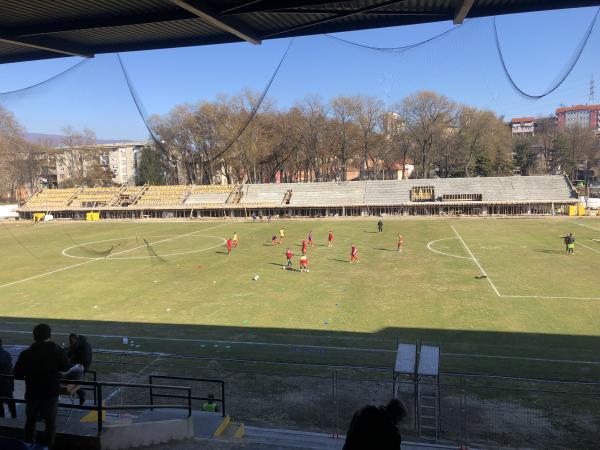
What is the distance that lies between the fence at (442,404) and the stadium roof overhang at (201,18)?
22.3 ft

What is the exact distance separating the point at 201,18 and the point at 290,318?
38.6 feet

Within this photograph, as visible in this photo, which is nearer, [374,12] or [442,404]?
[374,12]

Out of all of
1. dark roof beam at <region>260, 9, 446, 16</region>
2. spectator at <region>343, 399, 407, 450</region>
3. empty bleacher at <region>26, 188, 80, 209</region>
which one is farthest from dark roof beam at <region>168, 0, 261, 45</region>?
empty bleacher at <region>26, 188, 80, 209</region>

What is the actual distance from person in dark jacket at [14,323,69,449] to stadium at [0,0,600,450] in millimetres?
86

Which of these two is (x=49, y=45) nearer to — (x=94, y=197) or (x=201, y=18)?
(x=201, y=18)

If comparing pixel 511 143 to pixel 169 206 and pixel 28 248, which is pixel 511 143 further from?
pixel 28 248

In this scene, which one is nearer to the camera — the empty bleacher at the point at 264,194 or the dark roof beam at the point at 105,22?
the dark roof beam at the point at 105,22

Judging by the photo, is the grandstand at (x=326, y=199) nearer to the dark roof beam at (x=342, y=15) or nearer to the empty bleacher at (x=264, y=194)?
the empty bleacher at (x=264, y=194)

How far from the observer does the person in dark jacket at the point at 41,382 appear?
5.83 m

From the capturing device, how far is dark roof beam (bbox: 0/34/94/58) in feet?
34.9

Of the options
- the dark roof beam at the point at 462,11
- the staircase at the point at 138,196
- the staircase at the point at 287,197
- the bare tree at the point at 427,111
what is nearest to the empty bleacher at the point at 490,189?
the staircase at the point at 287,197

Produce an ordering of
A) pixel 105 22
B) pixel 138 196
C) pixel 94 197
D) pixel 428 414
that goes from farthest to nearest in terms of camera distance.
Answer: pixel 94 197
pixel 138 196
pixel 105 22
pixel 428 414

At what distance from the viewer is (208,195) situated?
70.4m

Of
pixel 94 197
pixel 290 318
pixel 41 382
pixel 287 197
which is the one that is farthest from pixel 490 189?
pixel 41 382
